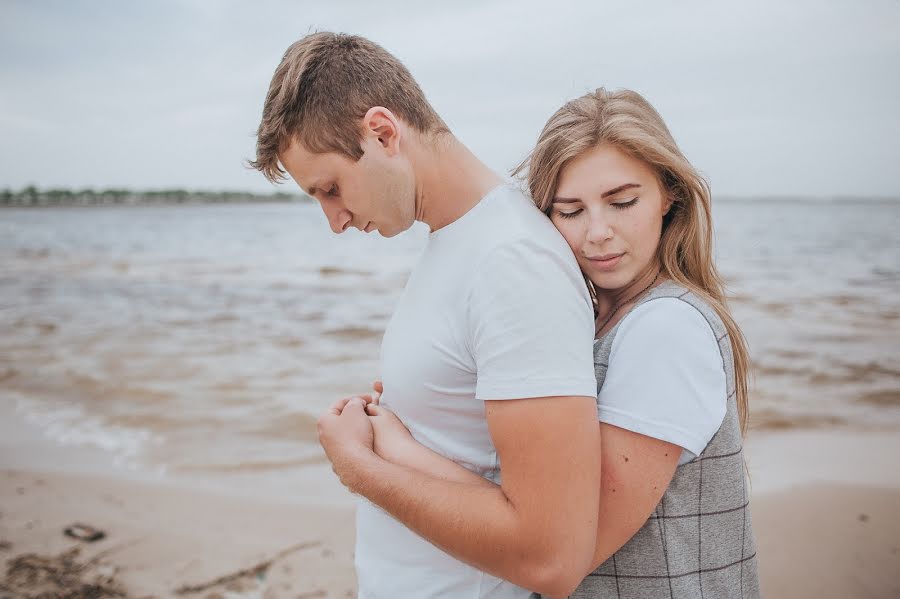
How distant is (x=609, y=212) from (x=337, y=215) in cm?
74

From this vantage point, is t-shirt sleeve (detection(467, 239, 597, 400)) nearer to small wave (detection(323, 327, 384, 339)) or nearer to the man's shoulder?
the man's shoulder

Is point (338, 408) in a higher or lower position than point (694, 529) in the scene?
higher

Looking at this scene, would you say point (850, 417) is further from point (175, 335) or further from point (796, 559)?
point (175, 335)

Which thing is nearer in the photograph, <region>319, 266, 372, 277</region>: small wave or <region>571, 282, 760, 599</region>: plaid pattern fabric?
<region>571, 282, 760, 599</region>: plaid pattern fabric

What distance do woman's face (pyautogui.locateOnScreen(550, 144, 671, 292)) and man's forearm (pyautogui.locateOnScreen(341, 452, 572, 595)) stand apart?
2.24ft

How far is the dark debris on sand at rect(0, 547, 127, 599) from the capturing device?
3414 millimetres

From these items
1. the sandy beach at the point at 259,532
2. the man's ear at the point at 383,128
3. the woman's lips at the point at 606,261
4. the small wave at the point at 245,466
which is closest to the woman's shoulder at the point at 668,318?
the woman's lips at the point at 606,261

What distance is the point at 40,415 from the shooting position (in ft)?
20.6

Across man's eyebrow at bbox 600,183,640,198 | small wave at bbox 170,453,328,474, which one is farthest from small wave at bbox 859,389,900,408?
man's eyebrow at bbox 600,183,640,198

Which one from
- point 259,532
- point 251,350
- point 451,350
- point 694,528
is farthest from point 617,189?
point 251,350

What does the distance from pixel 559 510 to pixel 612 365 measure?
367 mm

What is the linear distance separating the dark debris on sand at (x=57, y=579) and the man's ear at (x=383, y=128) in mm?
3029

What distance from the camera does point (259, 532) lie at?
4199mm

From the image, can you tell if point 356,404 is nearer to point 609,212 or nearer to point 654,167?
point 609,212
